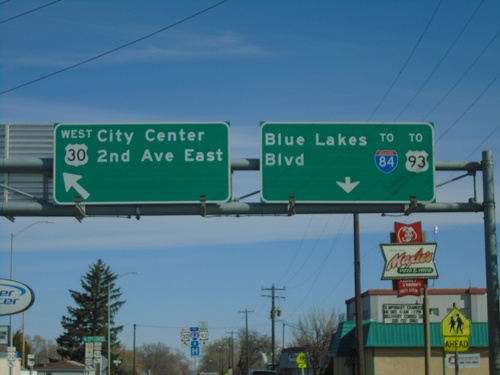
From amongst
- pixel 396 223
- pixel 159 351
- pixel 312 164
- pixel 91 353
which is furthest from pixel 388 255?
pixel 159 351

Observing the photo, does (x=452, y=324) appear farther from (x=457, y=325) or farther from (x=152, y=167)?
(x=152, y=167)

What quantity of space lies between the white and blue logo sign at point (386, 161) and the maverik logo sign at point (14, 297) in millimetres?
9125

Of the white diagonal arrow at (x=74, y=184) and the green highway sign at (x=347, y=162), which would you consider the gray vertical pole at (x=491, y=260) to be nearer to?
the green highway sign at (x=347, y=162)

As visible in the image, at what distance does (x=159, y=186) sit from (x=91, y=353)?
1144 inches

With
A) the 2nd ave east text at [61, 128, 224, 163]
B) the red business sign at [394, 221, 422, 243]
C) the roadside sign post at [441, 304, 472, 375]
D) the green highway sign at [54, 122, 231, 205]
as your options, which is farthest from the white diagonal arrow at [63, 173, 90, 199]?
the red business sign at [394, 221, 422, 243]

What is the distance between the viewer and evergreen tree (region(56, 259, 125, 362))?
92.1 m

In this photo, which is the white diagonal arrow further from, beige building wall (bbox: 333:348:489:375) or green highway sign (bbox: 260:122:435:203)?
beige building wall (bbox: 333:348:489:375)

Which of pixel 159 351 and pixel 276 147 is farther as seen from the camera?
pixel 159 351

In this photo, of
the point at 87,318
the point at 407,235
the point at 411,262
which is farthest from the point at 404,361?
the point at 87,318

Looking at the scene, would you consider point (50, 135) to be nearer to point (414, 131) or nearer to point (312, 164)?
point (312, 164)

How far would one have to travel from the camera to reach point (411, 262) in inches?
986

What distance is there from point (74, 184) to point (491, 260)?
8412 mm

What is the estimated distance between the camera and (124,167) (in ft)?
54.2

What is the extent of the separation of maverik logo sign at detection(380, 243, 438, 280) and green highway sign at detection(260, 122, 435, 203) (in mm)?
8220
